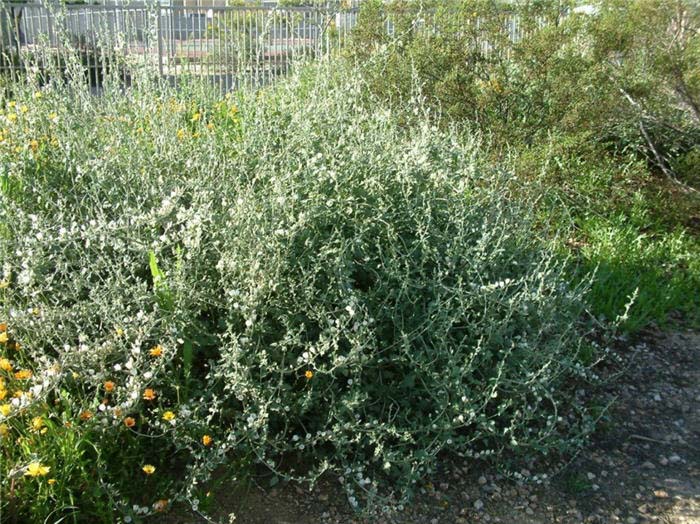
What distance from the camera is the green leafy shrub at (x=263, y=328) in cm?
251

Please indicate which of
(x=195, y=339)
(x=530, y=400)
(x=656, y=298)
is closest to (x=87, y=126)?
(x=195, y=339)

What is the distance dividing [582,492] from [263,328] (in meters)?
1.38

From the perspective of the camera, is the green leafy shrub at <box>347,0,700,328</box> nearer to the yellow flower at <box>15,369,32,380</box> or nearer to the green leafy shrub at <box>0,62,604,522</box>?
the green leafy shrub at <box>0,62,604,522</box>

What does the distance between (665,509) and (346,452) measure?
1.20 m

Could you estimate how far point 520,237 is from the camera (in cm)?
352

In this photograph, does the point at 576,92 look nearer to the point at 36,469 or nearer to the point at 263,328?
the point at 263,328

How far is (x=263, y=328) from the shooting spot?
8.76 ft

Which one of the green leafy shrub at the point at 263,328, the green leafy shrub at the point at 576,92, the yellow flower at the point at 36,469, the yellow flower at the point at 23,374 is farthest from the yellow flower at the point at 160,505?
the green leafy shrub at the point at 576,92

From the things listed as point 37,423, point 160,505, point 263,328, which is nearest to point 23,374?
point 37,423

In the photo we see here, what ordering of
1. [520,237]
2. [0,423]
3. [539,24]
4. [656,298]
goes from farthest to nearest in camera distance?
[539,24] < [656,298] < [520,237] < [0,423]

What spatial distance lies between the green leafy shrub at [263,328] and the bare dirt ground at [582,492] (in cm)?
10

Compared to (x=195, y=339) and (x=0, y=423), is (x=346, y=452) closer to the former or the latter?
(x=195, y=339)

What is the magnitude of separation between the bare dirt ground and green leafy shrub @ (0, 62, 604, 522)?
0.34ft

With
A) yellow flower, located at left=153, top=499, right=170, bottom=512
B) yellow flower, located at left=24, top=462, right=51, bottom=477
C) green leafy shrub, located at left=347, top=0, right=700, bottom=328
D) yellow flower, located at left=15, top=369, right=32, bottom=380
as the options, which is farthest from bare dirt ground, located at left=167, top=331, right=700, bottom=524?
green leafy shrub, located at left=347, top=0, right=700, bottom=328
